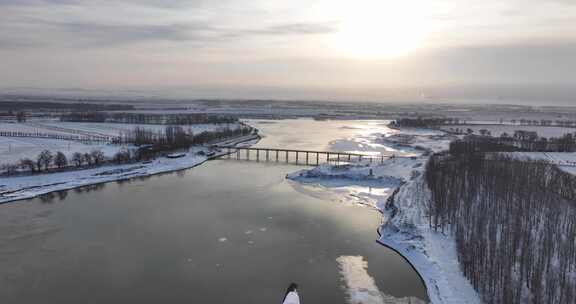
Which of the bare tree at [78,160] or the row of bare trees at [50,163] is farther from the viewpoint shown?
the bare tree at [78,160]

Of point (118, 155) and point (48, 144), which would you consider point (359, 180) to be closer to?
point (118, 155)

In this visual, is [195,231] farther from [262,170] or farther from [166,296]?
[262,170]

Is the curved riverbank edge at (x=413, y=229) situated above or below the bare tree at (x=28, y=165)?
below

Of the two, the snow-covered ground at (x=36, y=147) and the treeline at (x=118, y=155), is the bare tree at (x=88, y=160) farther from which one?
the snow-covered ground at (x=36, y=147)

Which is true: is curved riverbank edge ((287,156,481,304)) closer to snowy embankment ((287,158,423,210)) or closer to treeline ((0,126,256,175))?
snowy embankment ((287,158,423,210))

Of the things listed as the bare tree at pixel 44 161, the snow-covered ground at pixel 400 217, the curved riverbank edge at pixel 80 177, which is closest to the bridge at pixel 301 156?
the snow-covered ground at pixel 400 217

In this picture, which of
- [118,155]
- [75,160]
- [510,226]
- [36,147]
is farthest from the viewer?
[36,147]

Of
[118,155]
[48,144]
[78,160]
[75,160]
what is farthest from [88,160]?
[48,144]
